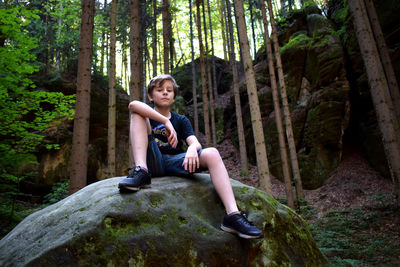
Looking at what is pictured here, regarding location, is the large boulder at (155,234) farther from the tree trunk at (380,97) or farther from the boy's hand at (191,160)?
the tree trunk at (380,97)

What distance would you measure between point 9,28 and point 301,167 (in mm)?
11790

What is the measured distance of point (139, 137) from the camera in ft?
8.17

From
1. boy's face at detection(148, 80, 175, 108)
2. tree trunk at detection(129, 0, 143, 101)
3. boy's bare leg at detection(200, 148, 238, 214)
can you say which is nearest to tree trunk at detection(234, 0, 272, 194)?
tree trunk at detection(129, 0, 143, 101)

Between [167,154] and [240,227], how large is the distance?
1.16m

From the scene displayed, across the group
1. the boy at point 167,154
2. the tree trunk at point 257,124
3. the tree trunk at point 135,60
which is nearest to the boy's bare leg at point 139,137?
the boy at point 167,154

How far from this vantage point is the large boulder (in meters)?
1.78

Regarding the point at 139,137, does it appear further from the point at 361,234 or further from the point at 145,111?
the point at 361,234

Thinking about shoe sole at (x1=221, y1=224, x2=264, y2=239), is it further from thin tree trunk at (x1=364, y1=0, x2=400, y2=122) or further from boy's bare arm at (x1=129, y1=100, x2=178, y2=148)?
thin tree trunk at (x1=364, y1=0, x2=400, y2=122)

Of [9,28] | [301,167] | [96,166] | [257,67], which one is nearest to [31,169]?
[96,166]

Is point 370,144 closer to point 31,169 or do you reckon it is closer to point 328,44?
point 328,44

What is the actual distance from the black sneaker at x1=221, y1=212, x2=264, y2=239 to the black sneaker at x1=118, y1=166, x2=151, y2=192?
33.2 inches

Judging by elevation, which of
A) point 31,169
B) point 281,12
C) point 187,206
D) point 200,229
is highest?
point 281,12

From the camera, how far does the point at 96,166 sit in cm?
1110

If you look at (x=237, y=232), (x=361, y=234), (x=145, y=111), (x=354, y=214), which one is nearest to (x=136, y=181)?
(x=145, y=111)
